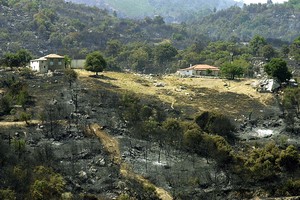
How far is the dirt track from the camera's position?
123 ft

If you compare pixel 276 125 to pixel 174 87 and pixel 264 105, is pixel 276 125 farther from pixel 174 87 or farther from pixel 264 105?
pixel 174 87

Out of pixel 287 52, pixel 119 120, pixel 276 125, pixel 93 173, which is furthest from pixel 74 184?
pixel 287 52

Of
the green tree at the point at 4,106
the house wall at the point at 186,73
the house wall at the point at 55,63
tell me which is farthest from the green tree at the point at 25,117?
the house wall at the point at 186,73

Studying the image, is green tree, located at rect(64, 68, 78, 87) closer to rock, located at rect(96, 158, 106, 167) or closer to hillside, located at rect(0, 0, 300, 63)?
rock, located at rect(96, 158, 106, 167)

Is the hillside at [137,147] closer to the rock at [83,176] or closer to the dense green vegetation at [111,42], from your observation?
the rock at [83,176]

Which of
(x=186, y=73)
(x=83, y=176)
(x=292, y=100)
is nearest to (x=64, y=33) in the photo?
(x=186, y=73)

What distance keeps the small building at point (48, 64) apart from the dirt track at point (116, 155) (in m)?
26.0

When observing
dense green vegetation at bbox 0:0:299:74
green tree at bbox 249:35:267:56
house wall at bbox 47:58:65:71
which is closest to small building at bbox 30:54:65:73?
house wall at bbox 47:58:65:71

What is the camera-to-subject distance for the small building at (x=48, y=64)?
236 ft

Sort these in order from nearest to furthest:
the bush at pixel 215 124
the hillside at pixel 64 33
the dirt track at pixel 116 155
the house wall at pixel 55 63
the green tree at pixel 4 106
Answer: the dirt track at pixel 116 155, the bush at pixel 215 124, the green tree at pixel 4 106, the house wall at pixel 55 63, the hillside at pixel 64 33

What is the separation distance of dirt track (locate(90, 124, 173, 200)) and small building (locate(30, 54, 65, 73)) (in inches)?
1025

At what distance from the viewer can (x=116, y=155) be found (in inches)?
1711

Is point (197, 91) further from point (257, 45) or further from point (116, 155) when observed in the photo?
point (257, 45)

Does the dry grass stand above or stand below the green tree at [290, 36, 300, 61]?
below
